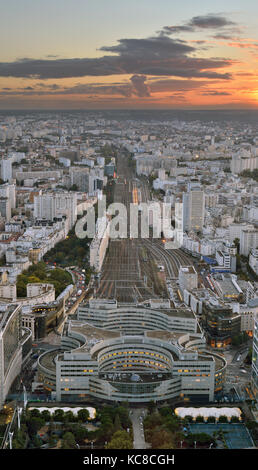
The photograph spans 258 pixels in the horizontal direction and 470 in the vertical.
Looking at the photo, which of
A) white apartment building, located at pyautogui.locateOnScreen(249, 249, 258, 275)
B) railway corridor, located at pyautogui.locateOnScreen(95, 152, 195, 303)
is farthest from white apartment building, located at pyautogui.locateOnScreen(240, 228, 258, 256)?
railway corridor, located at pyautogui.locateOnScreen(95, 152, 195, 303)

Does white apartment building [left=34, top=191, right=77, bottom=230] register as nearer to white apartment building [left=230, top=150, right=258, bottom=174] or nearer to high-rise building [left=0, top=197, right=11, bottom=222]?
high-rise building [left=0, top=197, right=11, bottom=222]

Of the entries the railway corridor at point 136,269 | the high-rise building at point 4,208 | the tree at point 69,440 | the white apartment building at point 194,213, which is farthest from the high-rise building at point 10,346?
the high-rise building at point 4,208

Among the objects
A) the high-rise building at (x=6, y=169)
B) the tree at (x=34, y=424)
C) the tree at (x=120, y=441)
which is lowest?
the tree at (x=34, y=424)

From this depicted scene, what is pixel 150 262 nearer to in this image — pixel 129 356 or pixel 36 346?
pixel 36 346

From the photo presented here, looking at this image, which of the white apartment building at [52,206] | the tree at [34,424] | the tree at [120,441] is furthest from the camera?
the white apartment building at [52,206]

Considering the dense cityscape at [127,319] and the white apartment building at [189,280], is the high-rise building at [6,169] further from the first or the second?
the white apartment building at [189,280]
